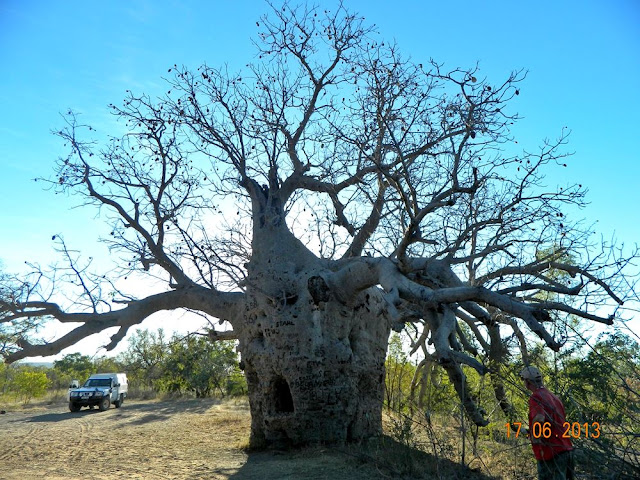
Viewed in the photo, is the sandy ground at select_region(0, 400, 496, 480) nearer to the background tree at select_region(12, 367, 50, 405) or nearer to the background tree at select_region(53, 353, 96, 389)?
the background tree at select_region(12, 367, 50, 405)

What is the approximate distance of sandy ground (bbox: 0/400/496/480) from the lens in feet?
21.8

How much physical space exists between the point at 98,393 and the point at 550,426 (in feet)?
57.1

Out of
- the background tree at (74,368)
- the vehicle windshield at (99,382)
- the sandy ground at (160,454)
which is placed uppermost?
the background tree at (74,368)

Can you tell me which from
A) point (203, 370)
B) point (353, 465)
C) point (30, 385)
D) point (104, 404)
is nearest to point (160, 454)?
point (353, 465)

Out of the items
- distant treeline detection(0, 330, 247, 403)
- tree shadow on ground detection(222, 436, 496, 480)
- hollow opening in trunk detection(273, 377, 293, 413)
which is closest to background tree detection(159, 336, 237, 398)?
distant treeline detection(0, 330, 247, 403)

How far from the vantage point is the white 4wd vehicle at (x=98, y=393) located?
18406 mm

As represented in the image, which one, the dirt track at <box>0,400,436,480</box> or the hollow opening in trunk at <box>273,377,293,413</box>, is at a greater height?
the hollow opening in trunk at <box>273,377,293,413</box>

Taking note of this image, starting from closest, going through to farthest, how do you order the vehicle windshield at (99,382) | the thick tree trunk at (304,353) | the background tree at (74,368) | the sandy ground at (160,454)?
the sandy ground at (160,454) < the thick tree trunk at (304,353) < the vehicle windshield at (99,382) < the background tree at (74,368)

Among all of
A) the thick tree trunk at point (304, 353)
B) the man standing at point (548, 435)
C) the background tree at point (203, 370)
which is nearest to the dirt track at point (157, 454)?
the thick tree trunk at point (304, 353)

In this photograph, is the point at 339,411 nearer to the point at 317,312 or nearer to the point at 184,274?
the point at 317,312

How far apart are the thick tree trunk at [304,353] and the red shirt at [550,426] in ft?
12.8

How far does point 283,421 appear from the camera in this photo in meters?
8.09

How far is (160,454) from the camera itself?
8320 mm

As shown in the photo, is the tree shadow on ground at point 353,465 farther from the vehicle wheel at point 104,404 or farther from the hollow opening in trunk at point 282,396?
the vehicle wheel at point 104,404
